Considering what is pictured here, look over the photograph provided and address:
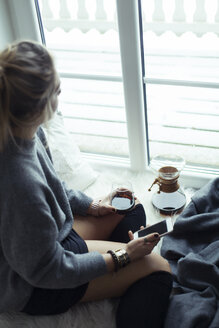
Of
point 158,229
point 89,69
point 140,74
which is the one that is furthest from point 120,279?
point 89,69

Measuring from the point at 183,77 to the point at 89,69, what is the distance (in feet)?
1.47

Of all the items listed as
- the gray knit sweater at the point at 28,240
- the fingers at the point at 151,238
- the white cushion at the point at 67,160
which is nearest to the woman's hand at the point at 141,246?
the fingers at the point at 151,238

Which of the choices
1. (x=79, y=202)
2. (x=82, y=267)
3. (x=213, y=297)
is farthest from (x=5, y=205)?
(x=213, y=297)

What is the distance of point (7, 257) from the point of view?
40.6 inches

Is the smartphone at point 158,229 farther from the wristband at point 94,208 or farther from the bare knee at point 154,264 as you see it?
the wristband at point 94,208

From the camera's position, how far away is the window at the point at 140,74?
1614mm

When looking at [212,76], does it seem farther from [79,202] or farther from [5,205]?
[5,205]

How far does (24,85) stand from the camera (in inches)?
36.2

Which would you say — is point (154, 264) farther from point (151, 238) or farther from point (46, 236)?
point (46, 236)

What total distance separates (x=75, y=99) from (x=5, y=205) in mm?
1174

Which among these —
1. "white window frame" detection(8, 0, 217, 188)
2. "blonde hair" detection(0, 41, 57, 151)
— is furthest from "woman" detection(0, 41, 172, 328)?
"white window frame" detection(8, 0, 217, 188)

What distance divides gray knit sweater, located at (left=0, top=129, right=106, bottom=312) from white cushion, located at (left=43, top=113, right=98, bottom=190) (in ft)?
2.07

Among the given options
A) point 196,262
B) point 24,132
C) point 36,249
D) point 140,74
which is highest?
point 24,132

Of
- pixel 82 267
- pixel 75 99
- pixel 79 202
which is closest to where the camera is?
pixel 82 267
